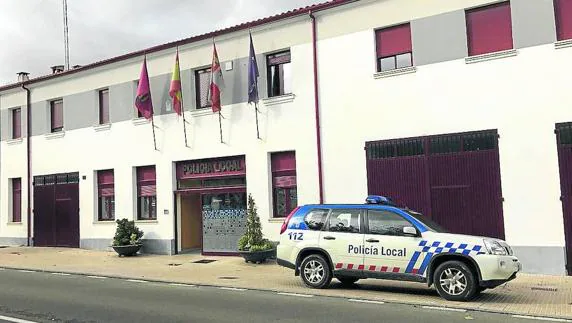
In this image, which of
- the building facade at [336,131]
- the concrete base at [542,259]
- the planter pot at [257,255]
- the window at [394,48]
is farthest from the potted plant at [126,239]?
the concrete base at [542,259]

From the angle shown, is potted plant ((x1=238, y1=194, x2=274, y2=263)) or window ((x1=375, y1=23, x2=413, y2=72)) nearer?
window ((x1=375, y1=23, x2=413, y2=72))

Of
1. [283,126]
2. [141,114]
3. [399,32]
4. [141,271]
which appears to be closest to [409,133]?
[399,32]

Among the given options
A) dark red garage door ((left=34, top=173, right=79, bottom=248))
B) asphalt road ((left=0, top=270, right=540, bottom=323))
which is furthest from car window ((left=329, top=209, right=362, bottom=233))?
dark red garage door ((left=34, top=173, right=79, bottom=248))

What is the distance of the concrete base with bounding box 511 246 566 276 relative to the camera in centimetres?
1312

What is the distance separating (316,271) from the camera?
11625 millimetres

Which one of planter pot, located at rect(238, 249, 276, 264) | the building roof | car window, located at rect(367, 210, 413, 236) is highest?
the building roof

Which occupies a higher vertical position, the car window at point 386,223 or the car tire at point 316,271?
the car window at point 386,223

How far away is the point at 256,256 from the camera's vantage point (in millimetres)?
16359

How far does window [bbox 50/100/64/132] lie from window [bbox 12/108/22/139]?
2302 millimetres

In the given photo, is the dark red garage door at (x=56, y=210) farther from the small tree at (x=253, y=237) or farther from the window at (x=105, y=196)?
the small tree at (x=253, y=237)

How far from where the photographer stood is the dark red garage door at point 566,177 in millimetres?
13016

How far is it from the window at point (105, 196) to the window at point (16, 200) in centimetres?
526

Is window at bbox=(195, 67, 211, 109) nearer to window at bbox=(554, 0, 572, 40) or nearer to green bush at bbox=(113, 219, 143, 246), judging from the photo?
green bush at bbox=(113, 219, 143, 246)

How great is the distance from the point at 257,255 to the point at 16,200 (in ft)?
46.9
